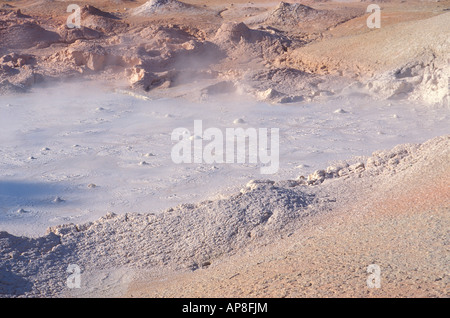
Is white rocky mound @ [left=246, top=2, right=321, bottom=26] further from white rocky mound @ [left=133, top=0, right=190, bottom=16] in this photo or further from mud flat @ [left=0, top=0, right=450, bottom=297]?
white rocky mound @ [left=133, top=0, right=190, bottom=16]

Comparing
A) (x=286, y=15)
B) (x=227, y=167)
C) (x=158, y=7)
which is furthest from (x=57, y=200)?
(x=158, y=7)

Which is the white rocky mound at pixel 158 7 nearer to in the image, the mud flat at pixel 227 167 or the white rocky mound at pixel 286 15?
the mud flat at pixel 227 167

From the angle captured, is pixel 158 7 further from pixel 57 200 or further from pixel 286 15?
pixel 57 200

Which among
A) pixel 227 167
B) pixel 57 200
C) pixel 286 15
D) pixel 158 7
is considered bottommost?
pixel 57 200

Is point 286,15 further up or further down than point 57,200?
further up

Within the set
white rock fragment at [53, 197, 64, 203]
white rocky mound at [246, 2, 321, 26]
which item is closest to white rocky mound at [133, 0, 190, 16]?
white rocky mound at [246, 2, 321, 26]

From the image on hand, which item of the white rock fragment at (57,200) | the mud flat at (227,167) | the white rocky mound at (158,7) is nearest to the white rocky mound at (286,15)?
the mud flat at (227,167)

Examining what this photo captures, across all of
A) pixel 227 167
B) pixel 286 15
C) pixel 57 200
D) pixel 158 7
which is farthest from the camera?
pixel 158 7

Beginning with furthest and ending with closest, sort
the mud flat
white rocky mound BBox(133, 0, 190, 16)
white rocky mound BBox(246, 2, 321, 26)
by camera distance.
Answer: white rocky mound BBox(133, 0, 190, 16) < white rocky mound BBox(246, 2, 321, 26) < the mud flat

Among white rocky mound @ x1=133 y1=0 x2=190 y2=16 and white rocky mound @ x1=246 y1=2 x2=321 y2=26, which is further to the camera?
white rocky mound @ x1=133 y1=0 x2=190 y2=16

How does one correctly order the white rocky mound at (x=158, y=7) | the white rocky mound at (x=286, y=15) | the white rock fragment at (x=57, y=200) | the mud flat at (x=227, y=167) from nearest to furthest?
1. the mud flat at (x=227, y=167)
2. the white rock fragment at (x=57, y=200)
3. the white rocky mound at (x=286, y=15)
4. the white rocky mound at (x=158, y=7)

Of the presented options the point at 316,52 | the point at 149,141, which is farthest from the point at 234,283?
the point at 316,52
